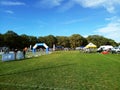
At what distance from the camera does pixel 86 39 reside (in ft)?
573

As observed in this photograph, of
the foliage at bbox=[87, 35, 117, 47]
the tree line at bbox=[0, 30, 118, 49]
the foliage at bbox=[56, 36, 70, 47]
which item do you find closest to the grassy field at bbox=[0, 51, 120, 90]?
the tree line at bbox=[0, 30, 118, 49]

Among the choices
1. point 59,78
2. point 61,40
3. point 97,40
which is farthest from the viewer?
point 61,40

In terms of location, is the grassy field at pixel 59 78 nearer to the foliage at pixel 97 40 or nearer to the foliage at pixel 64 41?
the foliage at pixel 64 41

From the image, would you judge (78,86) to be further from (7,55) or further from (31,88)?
(7,55)

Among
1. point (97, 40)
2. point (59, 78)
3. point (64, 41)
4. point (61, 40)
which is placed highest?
point (61, 40)

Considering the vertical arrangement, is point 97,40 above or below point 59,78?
above

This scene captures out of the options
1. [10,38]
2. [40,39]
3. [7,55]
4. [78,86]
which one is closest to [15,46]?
[10,38]

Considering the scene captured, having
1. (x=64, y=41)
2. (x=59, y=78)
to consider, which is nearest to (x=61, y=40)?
(x=64, y=41)

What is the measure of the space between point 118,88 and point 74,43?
156034 mm

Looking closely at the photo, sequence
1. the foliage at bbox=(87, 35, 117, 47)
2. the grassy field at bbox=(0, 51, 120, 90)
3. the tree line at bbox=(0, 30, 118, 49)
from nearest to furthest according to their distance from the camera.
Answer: the grassy field at bbox=(0, 51, 120, 90), the tree line at bbox=(0, 30, 118, 49), the foliage at bbox=(87, 35, 117, 47)

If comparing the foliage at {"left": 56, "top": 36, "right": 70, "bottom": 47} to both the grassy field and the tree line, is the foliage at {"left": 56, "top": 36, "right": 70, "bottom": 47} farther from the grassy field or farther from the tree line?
the grassy field

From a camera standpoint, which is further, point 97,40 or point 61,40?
point 61,40

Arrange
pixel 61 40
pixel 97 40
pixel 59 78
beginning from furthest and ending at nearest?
pixel 61 40, pixel 97 40, pixel 59 78

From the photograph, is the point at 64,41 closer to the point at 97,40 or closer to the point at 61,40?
the point at 61,40
